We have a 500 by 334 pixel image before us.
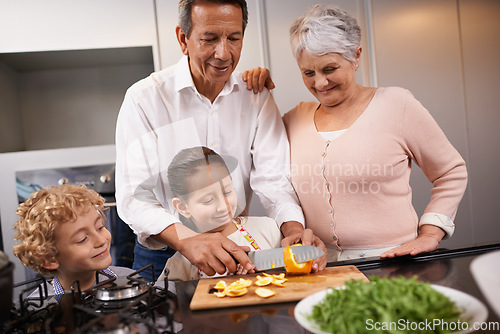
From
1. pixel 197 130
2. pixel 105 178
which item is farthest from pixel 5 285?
pixel 105 178

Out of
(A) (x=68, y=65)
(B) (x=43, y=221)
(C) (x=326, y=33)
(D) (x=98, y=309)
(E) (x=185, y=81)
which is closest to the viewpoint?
(D) (x=98, y=309)

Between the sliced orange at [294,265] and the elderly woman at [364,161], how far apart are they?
381mm

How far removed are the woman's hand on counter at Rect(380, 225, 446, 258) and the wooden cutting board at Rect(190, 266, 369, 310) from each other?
0.12 meters

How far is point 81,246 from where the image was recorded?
3.55ft

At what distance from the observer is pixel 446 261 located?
0.89 metres

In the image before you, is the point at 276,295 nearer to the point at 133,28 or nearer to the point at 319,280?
the point at 319,280

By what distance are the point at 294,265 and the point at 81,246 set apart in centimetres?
54

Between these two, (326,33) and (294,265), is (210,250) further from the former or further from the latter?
(326,33)

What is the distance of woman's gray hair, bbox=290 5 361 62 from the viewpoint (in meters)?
1.18

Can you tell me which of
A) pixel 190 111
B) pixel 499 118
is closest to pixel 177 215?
pixel 190 111

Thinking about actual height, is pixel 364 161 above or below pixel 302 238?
above

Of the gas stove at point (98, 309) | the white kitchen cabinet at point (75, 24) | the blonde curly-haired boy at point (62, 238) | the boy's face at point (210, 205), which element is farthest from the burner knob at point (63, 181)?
the gas stove at point (98, 309)

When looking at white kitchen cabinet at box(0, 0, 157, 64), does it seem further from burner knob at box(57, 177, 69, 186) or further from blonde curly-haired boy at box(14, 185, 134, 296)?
blonde curly-haired boy at box(14, 185, 134, 296)

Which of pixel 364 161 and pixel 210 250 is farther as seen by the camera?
pixel 364 161
